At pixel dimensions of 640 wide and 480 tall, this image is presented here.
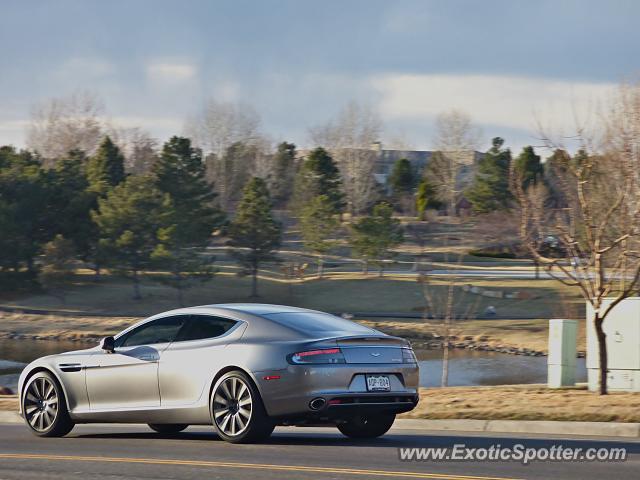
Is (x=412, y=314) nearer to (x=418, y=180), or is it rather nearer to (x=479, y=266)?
(x=479, y=266)

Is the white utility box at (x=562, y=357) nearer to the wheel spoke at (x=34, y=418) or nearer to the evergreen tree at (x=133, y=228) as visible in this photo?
the wheel spoke at (x=34, y=418)

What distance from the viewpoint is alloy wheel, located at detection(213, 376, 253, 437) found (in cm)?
1037

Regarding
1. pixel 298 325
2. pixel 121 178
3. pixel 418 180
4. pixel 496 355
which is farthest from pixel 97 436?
pixel 418 180

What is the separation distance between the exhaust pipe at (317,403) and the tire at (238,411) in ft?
1.47

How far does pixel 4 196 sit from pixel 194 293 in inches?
544

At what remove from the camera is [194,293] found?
69.4 metres

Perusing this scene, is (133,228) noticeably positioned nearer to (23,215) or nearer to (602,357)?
(23,215)

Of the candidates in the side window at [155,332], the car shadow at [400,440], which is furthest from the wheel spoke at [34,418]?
the side window at [155,332]

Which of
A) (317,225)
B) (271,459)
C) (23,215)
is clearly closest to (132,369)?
(271,459)

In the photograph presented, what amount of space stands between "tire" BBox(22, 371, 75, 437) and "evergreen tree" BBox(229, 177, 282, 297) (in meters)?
56.8

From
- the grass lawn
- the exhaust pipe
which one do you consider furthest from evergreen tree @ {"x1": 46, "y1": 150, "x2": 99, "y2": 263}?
the exhaust pipe

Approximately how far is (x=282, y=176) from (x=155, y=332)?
107839 millimetres

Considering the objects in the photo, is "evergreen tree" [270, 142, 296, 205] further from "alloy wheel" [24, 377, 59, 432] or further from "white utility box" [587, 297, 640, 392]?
"alloy wheel" [24, 377, 59, 432]

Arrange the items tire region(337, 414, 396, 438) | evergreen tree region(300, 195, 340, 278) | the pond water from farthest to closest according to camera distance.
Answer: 1. evergreen tree region(300, 195, 340, 278)
2. the pond water
3. tire region(337, 414, 396, 438)
